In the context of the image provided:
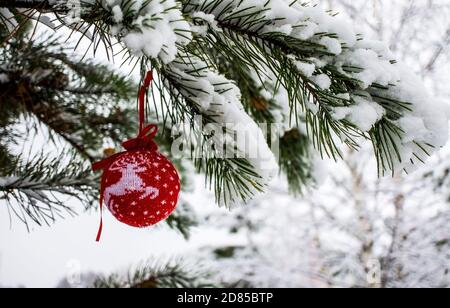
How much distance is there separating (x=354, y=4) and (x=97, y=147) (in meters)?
3.09

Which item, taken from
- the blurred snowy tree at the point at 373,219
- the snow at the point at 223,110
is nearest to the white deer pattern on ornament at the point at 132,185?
the snow at the point at 223,110

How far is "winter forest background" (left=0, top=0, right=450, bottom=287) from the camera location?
3.00m

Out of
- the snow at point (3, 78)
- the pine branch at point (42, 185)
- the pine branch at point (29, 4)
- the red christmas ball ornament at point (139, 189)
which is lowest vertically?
the red christmas ball ornament at point (139, 189)

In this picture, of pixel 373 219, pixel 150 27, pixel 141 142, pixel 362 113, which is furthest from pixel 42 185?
pixel 373 219

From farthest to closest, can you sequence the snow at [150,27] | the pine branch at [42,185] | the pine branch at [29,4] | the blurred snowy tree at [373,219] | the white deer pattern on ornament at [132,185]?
the blurred snowy tree at [373,219], the pine branch at [42,185], the white deer pattern on ornament at [132,185], the pine branch at [29,4], the snow at [150,27]

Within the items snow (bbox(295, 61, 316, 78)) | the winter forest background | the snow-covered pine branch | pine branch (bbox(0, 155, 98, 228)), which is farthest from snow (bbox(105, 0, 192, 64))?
the winter forest background

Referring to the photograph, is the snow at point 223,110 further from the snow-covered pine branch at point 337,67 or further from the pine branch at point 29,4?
the pine branch at point 29,4

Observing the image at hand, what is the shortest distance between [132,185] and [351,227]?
10.7ft

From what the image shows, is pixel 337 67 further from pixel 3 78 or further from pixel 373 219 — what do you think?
pixel 373 219

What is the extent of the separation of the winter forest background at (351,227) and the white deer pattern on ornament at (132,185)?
180 centimetres

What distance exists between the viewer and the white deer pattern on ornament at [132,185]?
1.95 feet

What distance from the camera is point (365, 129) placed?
0.44 metres

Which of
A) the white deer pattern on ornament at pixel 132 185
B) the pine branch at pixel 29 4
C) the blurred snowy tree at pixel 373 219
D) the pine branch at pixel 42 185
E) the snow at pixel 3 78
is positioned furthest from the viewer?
the blurred snowy tree at pixel 373 219
